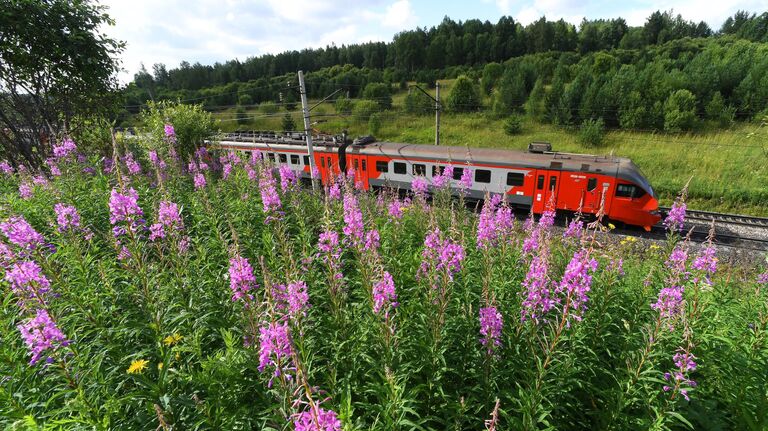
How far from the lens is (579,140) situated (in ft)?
83.7

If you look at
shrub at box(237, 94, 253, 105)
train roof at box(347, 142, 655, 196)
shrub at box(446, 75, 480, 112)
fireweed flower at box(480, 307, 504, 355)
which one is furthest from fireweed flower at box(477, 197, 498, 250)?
shrub at box(237, 94, 253, 105)

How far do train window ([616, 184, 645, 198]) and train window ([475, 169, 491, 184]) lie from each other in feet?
13.8

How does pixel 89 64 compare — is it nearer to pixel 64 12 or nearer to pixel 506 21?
pixel 64 12

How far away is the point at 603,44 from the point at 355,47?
47.8m

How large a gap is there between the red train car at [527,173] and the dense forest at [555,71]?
16.2 ft

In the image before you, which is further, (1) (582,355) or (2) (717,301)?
(2) (717,301)

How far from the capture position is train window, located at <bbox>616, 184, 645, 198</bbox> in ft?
37.2

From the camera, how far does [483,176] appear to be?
13.4 m

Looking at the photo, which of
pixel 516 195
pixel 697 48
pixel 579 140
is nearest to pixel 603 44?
pixel 697 48

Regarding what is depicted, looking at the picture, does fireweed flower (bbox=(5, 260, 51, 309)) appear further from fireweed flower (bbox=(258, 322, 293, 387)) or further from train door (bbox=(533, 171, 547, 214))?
train door (bbox=(533, 171, 547, 214))

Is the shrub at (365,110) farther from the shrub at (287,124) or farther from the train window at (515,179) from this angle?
the train window at (515,179)

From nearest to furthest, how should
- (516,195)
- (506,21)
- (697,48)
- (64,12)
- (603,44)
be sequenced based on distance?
(64,12) → (516,195) → (697,48) → (603,44) → (506,21)

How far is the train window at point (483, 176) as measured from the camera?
1327 centimetres

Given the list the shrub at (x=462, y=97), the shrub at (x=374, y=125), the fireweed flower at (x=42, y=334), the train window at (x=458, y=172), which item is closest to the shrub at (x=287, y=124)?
the shrub at (x=374, y=125)
